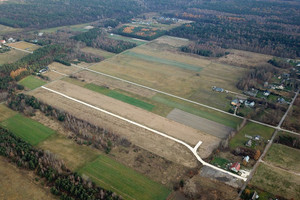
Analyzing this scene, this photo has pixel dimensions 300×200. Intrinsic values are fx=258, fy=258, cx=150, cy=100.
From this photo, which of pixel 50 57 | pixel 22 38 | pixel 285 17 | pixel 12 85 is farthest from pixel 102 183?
pixel 285 17

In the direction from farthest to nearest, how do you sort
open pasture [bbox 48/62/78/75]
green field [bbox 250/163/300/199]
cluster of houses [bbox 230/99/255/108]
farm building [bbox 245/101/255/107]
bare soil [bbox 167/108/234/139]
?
open pasture [bbox 48/62/78/75]
cluster of houses [bbox 230/99/255/108]
farm building [bbox 245/101/255/107]
bare soil [bbox 167/108/234/139]
green field [bbox 250/163/300/199]

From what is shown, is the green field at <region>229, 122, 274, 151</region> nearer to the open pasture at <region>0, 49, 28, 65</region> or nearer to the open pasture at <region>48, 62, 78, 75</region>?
the open pasture at <region>48, 62, 78, 75</region>

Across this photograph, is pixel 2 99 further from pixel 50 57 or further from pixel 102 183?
pixel 102 183

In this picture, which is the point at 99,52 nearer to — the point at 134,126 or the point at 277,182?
the point at 134,126

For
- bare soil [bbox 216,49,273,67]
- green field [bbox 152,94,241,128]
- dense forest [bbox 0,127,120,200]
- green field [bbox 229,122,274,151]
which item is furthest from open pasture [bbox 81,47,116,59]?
green field [bbox 229,122,274,151]

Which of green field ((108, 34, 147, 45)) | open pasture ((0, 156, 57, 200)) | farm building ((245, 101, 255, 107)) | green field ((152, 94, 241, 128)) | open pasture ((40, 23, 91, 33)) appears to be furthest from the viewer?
open pasture ((40, 23, 91, 33))

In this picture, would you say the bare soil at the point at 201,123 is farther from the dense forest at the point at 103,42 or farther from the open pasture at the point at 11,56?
the open pasture at the point at 11,56

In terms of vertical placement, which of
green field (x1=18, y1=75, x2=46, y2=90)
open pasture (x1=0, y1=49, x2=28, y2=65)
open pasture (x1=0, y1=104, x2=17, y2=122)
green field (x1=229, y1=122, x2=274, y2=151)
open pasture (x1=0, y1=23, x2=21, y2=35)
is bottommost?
green field (x1=229, y1=122, x2=274, y2=151)
